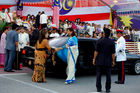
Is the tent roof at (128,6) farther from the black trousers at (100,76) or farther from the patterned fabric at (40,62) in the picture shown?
the black trousers at (100,76)

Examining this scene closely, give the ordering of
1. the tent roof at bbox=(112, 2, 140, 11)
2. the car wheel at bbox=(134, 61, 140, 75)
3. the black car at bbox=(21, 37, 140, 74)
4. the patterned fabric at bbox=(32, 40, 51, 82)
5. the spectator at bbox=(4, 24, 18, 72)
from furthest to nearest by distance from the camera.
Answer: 1. the tent roof at bbox=(112, 2, 140, 11)
2. the car wheel at bbox=(134, 61, 140, 75)
3. the spectator at bbox=(4, 24, 18, 72)
4. the black car at bbox=(21, 37, 140, 74)
5. the patterned fabric at bbox=(32, 40, 51, 82)

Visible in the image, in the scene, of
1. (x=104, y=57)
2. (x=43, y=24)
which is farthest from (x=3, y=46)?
(x=104, y=57)

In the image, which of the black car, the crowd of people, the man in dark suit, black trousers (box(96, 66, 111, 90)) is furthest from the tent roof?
black trousers (box(96, 66, 111, 90))

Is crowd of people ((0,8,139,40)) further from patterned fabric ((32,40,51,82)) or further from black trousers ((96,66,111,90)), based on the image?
black trousers ((96,66,111,90))

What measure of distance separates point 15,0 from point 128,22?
41.8 ft

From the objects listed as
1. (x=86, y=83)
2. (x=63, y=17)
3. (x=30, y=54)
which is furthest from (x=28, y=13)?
(x=86, y=83)

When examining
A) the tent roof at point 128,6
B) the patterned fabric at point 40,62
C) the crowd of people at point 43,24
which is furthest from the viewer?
the tent roof at point 128,6

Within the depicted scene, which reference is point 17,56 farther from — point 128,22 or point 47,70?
point 128,22

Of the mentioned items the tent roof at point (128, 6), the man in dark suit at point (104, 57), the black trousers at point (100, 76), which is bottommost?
the black trousers at point (100, 76)

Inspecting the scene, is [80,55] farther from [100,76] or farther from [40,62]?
[100,76]

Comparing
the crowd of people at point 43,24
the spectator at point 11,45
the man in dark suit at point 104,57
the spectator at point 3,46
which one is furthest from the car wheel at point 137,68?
the spectator at point 3,46

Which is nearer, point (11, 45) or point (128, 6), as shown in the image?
point (11, 45)

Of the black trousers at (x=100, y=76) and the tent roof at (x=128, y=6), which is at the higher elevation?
the tent roof at (x=128, y=6)

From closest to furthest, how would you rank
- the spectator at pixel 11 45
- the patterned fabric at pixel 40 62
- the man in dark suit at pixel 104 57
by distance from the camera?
the man in dark suit at pixel 104 57
the patterned fabric at pixel 40 62
the spectator at pixel 11 45
